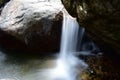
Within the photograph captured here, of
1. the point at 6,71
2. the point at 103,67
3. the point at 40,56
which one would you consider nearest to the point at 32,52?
the point at 40,56

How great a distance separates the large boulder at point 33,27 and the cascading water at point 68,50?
0.19m

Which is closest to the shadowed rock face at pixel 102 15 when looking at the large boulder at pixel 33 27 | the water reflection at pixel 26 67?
the water reflection at pixel 26 67

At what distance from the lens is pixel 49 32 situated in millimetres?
6953

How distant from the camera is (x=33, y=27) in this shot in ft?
22.6

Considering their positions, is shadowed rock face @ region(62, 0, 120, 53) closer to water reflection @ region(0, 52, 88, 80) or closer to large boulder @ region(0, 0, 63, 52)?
water reflection @ region(0, 52, 88, 80)

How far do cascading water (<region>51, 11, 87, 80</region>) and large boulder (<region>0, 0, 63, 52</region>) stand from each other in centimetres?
19

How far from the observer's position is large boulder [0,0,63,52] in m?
6.88

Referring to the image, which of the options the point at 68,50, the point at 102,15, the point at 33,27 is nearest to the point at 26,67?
the point at 33,27

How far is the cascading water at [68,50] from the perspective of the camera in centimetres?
607

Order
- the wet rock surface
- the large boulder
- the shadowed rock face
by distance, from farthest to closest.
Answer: the large boulder
the wet rock surface
the shadowed rock face

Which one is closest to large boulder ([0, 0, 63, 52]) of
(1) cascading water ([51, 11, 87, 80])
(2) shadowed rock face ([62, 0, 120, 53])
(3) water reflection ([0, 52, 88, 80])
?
(1) cascading water ([51, 11, 87, 80])

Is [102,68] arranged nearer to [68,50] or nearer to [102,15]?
[68,50]

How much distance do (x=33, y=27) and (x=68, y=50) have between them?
1.28 m

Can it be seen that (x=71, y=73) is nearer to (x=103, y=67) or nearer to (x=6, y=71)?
(x=103, y=67)
